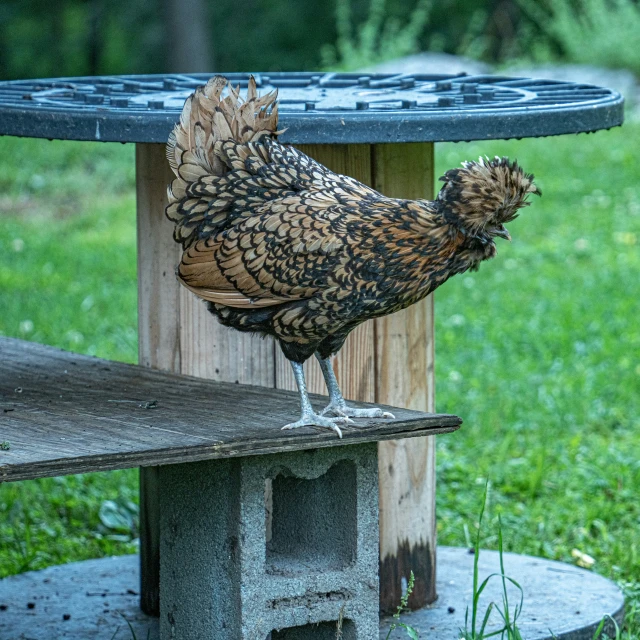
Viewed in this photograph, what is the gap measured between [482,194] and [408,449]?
4.41 ft

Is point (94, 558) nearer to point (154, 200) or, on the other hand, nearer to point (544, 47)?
point (154, 200)

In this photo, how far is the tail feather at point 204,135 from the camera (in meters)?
3.19

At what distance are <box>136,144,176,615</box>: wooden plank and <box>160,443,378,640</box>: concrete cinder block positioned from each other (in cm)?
59

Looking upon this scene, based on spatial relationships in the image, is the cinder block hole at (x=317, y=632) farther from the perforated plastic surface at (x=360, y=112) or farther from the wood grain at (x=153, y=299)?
the perforated plastic surface at (x=360, y=112)

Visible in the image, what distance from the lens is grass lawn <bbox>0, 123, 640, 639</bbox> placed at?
507cm

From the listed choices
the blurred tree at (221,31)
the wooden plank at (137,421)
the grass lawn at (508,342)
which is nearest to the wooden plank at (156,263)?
the wooden plank at (137,421)

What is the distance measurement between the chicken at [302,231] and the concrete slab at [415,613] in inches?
41.6

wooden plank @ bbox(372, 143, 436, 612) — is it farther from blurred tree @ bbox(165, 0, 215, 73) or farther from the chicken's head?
blurred tree @ bbox(165, 0, 215, 73)

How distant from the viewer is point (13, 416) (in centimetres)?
Answer: 323

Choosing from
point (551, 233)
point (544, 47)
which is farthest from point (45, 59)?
point (551, 233)

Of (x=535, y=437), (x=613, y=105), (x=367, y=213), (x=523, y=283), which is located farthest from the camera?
(x=523, y=283)

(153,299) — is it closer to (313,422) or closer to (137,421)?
(137,421)

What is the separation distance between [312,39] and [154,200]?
1863 cm

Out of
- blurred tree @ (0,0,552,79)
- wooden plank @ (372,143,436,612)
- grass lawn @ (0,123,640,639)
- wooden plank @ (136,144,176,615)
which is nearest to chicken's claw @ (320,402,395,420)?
wooden plank @ (372,143,436,612)
